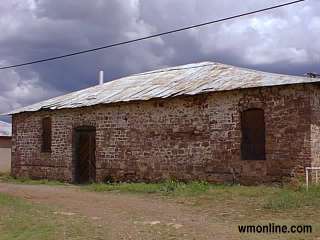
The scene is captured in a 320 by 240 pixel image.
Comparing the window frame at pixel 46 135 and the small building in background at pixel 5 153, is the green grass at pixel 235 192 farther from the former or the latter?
the small building in background at pixel 5 153

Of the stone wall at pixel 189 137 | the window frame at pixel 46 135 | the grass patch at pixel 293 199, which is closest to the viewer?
the grass patch at pixel 293 199

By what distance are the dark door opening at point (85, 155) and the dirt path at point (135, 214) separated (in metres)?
3.70

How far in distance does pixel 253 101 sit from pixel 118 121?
5.48 meters

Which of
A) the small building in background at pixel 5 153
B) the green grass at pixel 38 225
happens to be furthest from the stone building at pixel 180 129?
the small building in background at pixel 5 153

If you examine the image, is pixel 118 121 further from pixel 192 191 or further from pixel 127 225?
pixel 127 225

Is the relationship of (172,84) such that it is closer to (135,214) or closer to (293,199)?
(293,199)

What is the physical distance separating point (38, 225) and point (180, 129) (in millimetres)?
7816

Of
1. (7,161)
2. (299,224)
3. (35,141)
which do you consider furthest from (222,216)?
(7,161)

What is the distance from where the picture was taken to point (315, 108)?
14117 millimetres

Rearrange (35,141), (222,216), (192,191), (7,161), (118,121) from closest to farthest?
(222,216)
(192,191)
(118,121)
(35,141)
(7,161)

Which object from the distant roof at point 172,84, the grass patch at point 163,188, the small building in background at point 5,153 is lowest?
the grass patch at point 163,188

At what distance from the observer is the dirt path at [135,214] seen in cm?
826

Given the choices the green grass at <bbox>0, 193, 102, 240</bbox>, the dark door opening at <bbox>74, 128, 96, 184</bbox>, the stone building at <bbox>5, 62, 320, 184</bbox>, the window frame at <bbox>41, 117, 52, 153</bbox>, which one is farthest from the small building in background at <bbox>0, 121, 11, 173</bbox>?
the green grass at <bbox>0, 193, 102, 240</bbox>

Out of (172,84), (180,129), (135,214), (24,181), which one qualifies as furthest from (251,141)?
(24,181)
